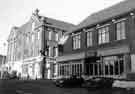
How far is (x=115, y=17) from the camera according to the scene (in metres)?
26.9

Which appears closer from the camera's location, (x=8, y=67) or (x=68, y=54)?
(x=68, y=54)

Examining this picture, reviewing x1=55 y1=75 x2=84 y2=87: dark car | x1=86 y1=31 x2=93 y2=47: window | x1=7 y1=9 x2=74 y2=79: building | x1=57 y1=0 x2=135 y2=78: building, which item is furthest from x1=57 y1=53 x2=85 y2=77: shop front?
x1=7 y1=9 x2=74 y2=79: building

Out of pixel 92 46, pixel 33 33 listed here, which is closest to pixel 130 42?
pixel 92 46

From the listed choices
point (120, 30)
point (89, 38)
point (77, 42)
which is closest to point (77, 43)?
point (77, 42)

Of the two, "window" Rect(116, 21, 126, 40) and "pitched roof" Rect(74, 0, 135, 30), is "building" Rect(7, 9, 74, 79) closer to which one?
"pitched roof" Rect(74, 0, 135, 30)

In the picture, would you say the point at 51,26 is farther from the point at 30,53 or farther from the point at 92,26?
the point at 92,26

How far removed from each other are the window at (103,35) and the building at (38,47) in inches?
679

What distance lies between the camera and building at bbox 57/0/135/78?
2456cm

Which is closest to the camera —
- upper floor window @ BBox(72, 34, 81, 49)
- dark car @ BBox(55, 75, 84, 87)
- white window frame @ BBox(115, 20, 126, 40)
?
dark car @ BBox(55, 75, 84, 87)

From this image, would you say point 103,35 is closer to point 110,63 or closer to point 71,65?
point 110,63

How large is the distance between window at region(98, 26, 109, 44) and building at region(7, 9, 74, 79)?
17.3 meters

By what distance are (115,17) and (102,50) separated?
5186mm

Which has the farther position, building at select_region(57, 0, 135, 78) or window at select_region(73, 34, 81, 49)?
window at select_region(73, 34, 81, 49)

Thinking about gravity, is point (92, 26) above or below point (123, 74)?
above
